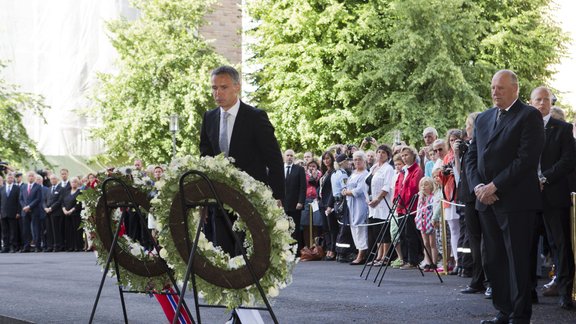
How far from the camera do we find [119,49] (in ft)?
172

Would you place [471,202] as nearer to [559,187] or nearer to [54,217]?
[559,187]

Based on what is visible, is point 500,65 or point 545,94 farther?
point 500,65

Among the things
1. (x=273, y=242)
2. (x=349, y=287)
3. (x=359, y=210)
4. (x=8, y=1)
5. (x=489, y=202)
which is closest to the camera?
(x=273, y=242)

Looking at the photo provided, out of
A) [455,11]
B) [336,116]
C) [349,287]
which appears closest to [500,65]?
[455,11]

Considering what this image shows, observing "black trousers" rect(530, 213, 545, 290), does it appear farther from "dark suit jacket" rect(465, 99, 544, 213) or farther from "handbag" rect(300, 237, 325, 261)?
"handbag" rect(300, 237, 325, 261)

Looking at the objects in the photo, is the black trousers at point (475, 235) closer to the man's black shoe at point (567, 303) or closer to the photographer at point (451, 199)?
the man's black shoe at point (567, 303)

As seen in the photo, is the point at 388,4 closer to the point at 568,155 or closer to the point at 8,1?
the point at 8,1

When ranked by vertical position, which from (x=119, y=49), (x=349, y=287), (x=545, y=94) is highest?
(x=119, y=49)

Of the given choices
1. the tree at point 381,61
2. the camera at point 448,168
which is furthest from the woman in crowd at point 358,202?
the tree at point 381,61

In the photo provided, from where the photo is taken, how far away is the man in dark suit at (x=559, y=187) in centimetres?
1052

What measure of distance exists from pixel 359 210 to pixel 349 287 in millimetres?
5792

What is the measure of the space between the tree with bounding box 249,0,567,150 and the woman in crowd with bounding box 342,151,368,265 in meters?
23.1

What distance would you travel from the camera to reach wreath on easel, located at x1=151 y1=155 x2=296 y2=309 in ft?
20.4

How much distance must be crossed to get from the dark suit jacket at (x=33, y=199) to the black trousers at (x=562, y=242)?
22.9 m
